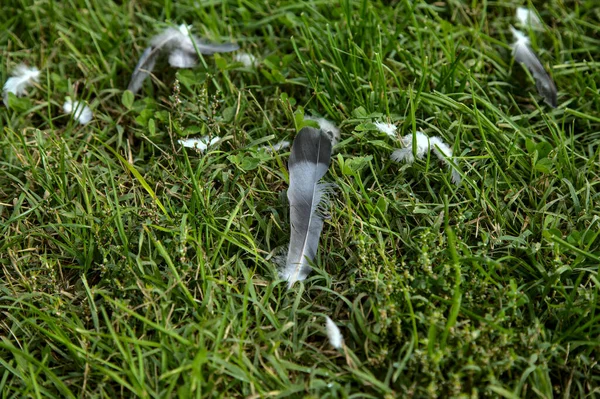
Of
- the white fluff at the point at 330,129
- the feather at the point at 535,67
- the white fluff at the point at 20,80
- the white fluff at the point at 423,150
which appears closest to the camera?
the white fluff at the point at 423,150

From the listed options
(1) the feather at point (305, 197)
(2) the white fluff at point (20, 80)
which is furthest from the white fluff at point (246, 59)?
(2) the white fluff at point (20, 80)

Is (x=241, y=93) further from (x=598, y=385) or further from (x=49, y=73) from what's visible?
(x=598, y=385)

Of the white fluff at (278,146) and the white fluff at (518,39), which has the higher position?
the white fluff at (518,39)

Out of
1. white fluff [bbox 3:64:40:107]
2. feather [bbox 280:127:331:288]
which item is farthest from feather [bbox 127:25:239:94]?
feather [bbox 280:127:331:288]

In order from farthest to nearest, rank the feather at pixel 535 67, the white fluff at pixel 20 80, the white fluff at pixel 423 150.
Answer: the white fluff at pixel 20 80 → the feather at pixel 535 67 → the white fluff at pixel 423 150

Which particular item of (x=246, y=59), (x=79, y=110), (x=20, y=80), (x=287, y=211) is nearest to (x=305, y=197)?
(x=287, y=211)

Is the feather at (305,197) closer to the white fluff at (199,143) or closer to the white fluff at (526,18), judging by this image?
the white fluff at (199,143)

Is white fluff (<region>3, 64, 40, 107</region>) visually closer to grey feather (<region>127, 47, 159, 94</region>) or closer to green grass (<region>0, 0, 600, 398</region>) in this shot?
green grass (<region>0, 0, 600, 398</region>)
